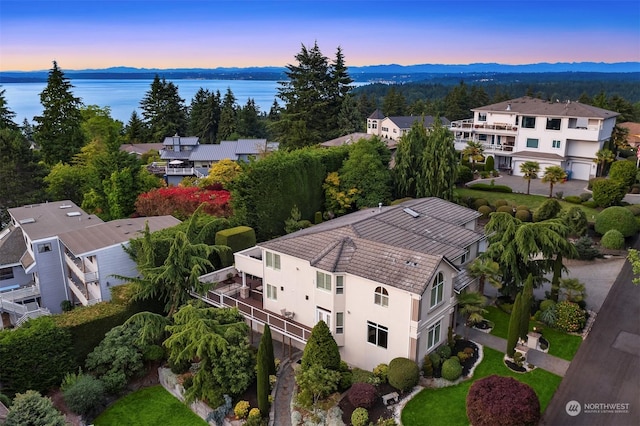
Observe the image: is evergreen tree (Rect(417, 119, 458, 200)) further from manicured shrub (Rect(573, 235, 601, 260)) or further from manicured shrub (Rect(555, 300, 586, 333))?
manicured shrub (Rect(555, 300, 586, 333))

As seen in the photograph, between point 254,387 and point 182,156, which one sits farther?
point 182,156

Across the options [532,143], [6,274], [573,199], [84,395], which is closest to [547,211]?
[573,199]

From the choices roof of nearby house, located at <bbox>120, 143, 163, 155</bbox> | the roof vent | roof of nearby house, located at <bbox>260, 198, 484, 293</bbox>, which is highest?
the roof vent

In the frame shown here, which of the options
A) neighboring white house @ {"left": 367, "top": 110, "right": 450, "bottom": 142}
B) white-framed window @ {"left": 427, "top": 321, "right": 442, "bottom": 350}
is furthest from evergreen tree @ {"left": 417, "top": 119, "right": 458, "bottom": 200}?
neighboring white house @ {"left": 367, "top": 110, "right": 450, "bottom": 142}

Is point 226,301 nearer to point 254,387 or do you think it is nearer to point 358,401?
point 254,387

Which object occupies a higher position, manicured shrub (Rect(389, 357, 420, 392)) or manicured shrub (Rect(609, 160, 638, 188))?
manicured shrub (Rect(609, 160, 638, 188))

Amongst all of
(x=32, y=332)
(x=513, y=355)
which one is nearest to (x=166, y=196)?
(x=32, y=332)

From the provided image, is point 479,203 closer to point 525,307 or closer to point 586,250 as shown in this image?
point 586,250
